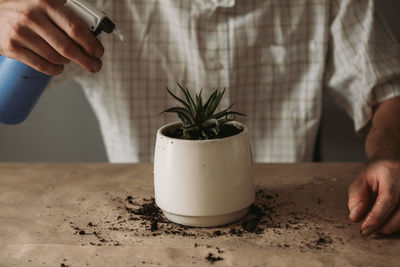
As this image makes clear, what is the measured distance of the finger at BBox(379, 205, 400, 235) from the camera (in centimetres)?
78

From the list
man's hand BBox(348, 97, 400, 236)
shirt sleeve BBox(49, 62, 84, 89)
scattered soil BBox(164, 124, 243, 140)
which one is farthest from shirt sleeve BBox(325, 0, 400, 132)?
shirt sleeve BBox(49, 62, 84, 89)

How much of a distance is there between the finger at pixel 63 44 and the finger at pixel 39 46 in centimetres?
2

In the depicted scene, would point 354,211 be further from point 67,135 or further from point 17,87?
point 67,135

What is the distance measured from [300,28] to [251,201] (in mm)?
793

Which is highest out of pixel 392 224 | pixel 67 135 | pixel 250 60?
pixel 250 60


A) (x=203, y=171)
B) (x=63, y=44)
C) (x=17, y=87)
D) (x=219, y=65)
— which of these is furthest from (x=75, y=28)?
(x=219, y=65)

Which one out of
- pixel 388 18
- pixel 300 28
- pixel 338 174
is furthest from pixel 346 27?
pixel 338 174

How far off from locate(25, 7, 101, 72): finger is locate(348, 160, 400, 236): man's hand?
0.51m

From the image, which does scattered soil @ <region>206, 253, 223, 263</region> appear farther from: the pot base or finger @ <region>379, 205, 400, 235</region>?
finger @ <region>379, 205, 400, 235</region>

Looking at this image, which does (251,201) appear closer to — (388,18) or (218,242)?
(218,242)

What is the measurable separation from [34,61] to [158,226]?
15.3 inches

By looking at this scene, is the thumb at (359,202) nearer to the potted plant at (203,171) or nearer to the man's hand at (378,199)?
the man's hand at (378,199)

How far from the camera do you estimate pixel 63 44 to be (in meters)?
0.90

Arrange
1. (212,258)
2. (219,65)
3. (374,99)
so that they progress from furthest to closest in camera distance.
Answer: (219,65) < (374,99) < (212,258)
